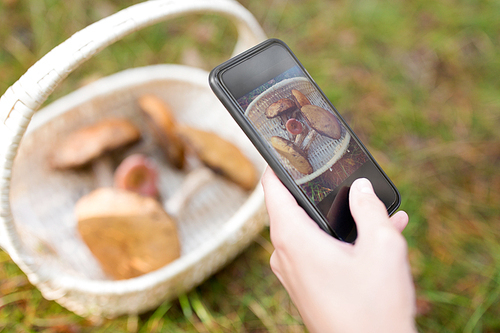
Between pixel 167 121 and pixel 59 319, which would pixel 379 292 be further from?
pixel 59 319

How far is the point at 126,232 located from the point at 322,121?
26.5 inches

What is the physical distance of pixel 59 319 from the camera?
41.1 inches

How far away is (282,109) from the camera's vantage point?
685 mm

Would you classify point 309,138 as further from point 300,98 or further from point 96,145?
point 96,145

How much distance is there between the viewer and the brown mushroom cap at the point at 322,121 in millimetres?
709

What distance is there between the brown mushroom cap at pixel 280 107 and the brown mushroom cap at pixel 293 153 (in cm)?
5

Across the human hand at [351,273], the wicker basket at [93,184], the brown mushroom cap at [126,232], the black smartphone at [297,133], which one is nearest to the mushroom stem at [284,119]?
the black smartphone at [297,133]

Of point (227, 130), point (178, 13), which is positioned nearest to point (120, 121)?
point (227, 130)

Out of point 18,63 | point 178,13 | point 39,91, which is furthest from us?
point 18,63

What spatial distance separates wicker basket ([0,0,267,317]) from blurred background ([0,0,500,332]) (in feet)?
0.56

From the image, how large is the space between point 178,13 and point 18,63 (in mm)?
1150

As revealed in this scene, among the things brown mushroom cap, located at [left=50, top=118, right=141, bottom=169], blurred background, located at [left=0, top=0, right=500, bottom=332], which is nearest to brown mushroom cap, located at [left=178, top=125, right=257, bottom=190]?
brown mushroom cap, located at [left=50, top=118, right=141, bottom=169]

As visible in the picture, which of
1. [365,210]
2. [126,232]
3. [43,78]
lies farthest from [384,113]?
[43,78]

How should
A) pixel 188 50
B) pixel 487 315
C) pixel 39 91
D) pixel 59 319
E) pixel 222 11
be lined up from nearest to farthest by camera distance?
pixel 39 91, pixel 222 11, pixel 59 319, pixel 487 315, pixel 188 50
